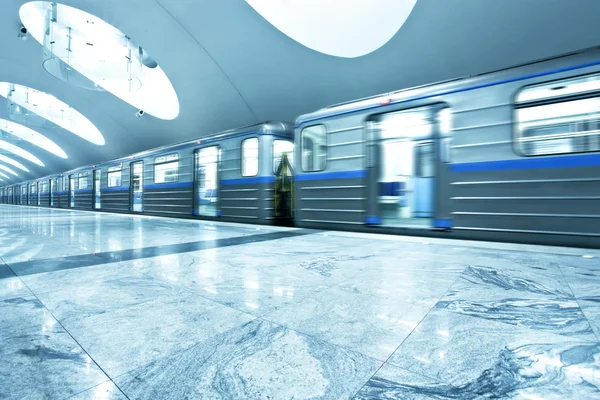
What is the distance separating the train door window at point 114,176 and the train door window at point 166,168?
353cm

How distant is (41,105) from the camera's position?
1792cm

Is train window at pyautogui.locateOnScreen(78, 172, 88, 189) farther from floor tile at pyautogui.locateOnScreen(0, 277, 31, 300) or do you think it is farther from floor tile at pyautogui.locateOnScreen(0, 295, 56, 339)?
floor tile at pyautogui.locateOnScreen(0, 295, 56, 339)

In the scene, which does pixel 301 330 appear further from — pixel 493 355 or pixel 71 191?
pixel 71 191

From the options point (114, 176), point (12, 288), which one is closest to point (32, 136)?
point (114, 176)

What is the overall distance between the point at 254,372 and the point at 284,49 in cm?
966

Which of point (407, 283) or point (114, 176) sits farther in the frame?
point (114, 176)

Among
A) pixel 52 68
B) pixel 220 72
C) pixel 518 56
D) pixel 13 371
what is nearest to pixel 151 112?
pixel 52 68

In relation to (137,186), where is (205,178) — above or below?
above

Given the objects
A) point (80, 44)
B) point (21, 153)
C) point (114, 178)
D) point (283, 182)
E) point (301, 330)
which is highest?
point (80, 44)

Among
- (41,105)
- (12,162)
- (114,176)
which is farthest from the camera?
(12,162)

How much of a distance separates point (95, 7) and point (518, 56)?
12.0m

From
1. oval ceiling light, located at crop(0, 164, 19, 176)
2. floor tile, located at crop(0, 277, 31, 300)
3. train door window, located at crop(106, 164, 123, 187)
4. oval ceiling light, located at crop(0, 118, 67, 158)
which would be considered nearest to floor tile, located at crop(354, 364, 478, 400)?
floor tile, located at crop(0, 277, 31, 300)

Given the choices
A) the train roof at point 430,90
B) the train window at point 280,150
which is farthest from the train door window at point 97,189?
the train roof at point 430,90

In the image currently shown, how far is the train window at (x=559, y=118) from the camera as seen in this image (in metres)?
4.04
